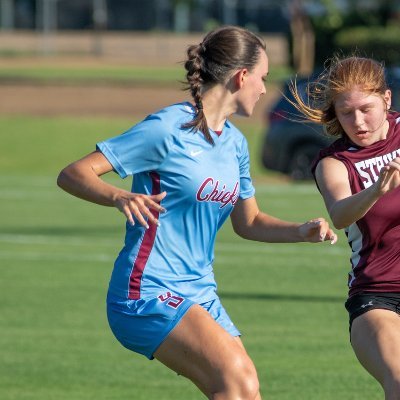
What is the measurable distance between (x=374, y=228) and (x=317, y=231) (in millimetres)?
257

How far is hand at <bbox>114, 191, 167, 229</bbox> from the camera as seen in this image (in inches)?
201

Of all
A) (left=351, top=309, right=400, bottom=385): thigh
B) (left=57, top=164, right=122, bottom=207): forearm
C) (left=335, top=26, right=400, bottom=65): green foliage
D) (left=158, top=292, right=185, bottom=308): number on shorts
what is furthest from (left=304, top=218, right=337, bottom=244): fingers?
(left=335, top=26, right=400, bottom=65): green foliage

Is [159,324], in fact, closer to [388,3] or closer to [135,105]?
[135,105]

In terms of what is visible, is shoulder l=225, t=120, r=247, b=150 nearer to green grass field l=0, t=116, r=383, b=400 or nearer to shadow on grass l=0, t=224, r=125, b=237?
green grass field l=0, t=116, r=383, b=400

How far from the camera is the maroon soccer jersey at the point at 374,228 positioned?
18.7 ft

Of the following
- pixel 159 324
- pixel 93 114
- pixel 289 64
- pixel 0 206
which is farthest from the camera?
pixel 289 64

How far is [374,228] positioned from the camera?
18.7 feet

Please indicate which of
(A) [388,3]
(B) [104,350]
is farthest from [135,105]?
(B) [104,350]

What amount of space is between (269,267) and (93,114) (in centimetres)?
2510

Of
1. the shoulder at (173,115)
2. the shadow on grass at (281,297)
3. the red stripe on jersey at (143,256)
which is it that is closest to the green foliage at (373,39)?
the shadow on grass at (281,297)

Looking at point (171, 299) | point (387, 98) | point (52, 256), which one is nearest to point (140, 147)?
point (171, 299)

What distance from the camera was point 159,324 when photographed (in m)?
5.46

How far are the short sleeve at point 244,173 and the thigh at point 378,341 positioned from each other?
2.83ft

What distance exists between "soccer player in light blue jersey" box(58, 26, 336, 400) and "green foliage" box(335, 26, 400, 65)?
38.0 metres
